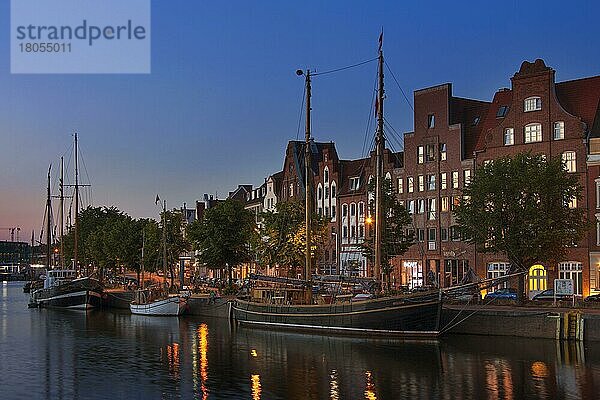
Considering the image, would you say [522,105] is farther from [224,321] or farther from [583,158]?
[224,321]

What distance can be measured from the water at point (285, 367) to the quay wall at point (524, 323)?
1581 millimetres

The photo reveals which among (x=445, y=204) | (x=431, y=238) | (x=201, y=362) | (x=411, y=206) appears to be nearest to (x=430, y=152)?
(x=445, y=204)

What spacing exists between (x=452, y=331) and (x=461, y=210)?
444 inches

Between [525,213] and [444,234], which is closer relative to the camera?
[525,213]

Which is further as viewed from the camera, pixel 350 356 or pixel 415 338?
pixel 415 338

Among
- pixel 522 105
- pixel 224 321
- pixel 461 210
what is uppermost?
pixel 522 105

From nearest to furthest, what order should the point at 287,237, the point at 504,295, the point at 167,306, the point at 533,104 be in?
the point at 504,295 < the point at 533,104 < the point at 287,237 < the point at 167,306

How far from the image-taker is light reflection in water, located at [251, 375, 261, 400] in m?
39.1

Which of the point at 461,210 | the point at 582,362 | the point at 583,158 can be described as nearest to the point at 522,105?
the point at 583,158

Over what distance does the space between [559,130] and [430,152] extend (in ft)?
58.5

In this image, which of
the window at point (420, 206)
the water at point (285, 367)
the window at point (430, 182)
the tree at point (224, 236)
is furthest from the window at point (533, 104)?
the water at point (285, 367)

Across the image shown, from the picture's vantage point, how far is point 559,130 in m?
83.1

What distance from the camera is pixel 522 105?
86.0 metres

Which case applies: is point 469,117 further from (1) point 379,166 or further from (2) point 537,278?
(1) point 379,166
